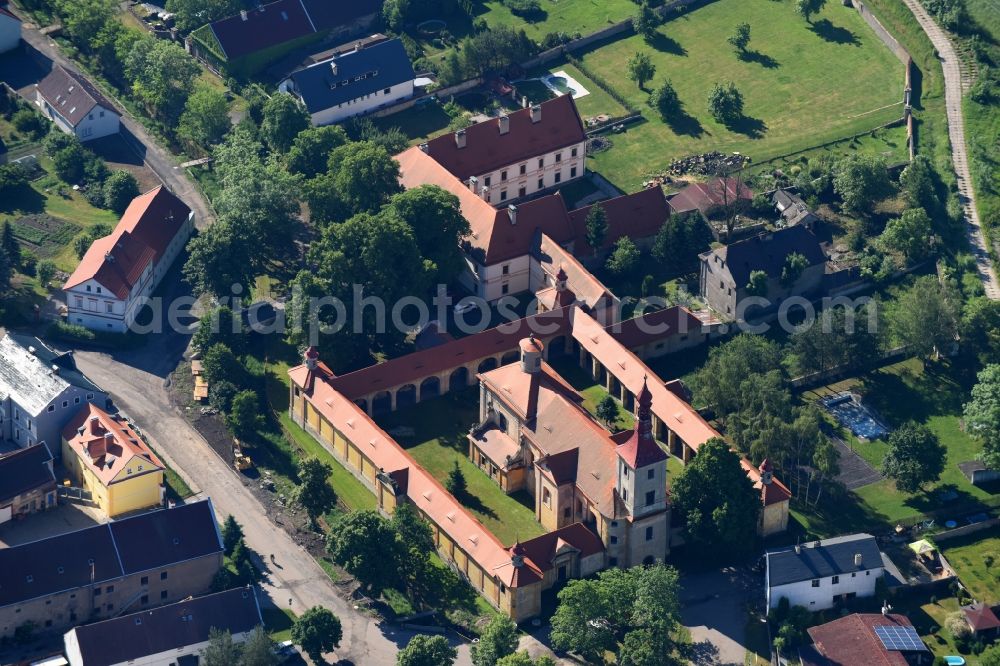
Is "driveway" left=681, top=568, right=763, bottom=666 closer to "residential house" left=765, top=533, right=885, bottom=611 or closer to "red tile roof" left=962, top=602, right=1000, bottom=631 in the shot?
"residential house" left=765, top=533, right=885, bottom=611

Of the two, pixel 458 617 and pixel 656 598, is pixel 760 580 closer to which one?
pixel 656 598

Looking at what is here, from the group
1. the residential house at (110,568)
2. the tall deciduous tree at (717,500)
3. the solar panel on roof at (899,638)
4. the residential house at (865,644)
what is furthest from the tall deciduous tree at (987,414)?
the residential house at (110,568)

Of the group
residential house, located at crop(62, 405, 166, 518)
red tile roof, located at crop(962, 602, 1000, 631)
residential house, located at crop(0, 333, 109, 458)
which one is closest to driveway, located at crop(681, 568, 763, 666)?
red tile roof, located at crop(962, 602, 1000, 631)

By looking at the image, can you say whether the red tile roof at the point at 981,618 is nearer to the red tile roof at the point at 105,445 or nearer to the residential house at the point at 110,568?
the residential house at the point at 110,568

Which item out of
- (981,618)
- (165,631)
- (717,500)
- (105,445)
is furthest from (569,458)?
(105,445)

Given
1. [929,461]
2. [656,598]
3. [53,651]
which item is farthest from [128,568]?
[929,461]

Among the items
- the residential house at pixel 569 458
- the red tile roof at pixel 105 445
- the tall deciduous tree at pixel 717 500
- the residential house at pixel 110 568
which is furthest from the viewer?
the red tile roof at pixel 105 445
